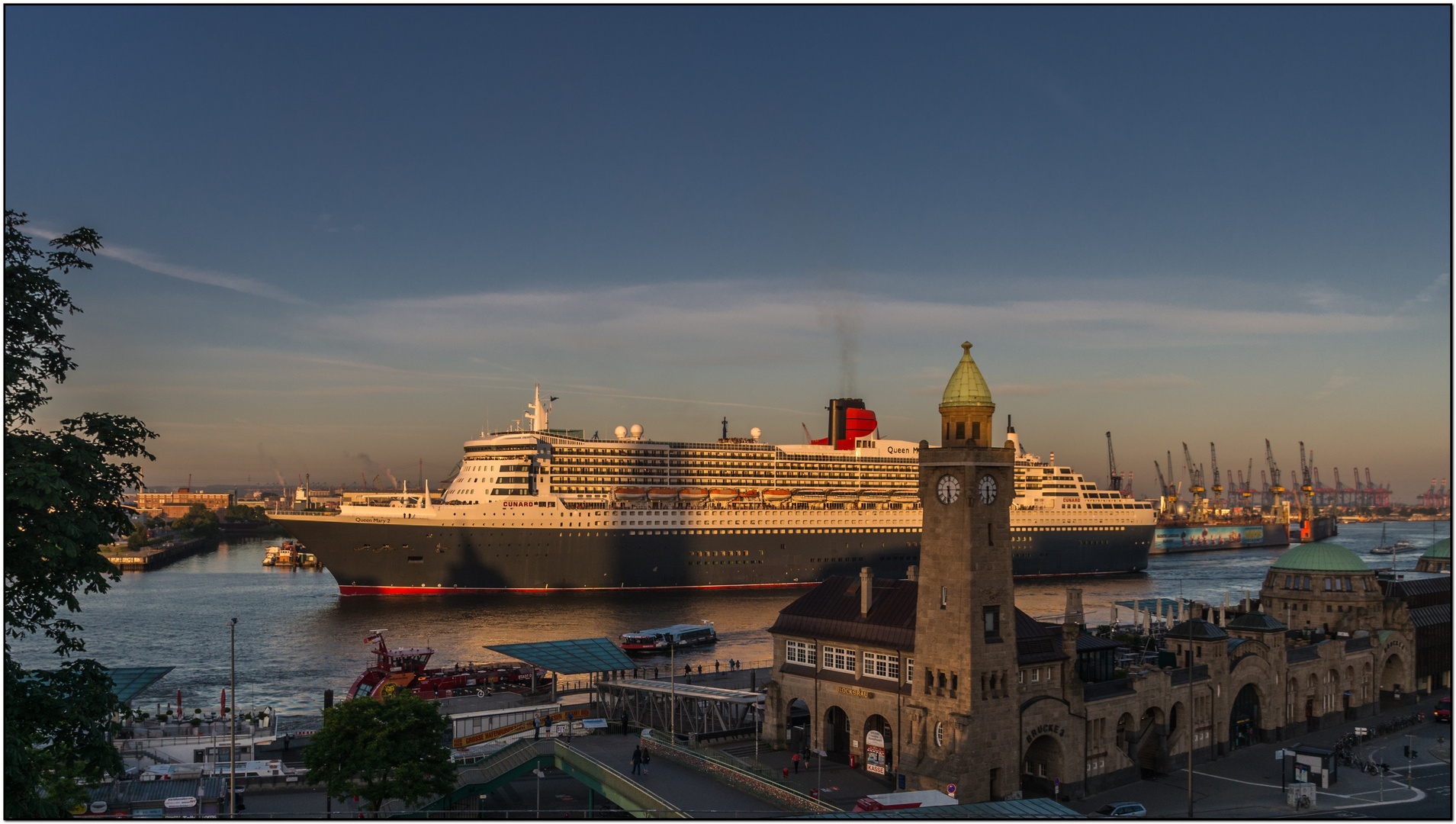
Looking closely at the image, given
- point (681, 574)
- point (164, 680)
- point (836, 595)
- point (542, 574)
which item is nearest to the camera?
point (836, 595)

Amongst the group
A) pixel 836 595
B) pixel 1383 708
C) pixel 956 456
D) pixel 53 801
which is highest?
pixel 956 456

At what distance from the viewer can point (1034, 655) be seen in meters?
40.9

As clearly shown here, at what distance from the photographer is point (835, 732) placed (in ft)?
147

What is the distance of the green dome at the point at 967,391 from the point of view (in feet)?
135

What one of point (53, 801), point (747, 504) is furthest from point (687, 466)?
point (53, 801)

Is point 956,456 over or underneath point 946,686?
over

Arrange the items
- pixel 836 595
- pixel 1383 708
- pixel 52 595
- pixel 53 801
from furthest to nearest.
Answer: pixel 1383 708 → pixel 836 595 → pixel 53 801 → pixel 52 595

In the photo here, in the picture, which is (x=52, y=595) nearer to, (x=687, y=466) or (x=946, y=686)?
(x=946, y=686)

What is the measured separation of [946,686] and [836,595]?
313 inches

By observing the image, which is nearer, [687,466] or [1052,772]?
[1052,772]

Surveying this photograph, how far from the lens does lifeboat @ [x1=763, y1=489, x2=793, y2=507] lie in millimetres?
131250

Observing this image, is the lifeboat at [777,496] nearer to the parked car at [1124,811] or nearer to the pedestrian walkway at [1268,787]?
A: the pedestrian walkway at [1268,787]

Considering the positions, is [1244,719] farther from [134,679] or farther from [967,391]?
[134,679]

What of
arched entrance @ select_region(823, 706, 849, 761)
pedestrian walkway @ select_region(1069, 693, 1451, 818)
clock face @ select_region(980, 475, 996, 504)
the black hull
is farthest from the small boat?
clock face @ select_region(980, 475, 996, 504)
